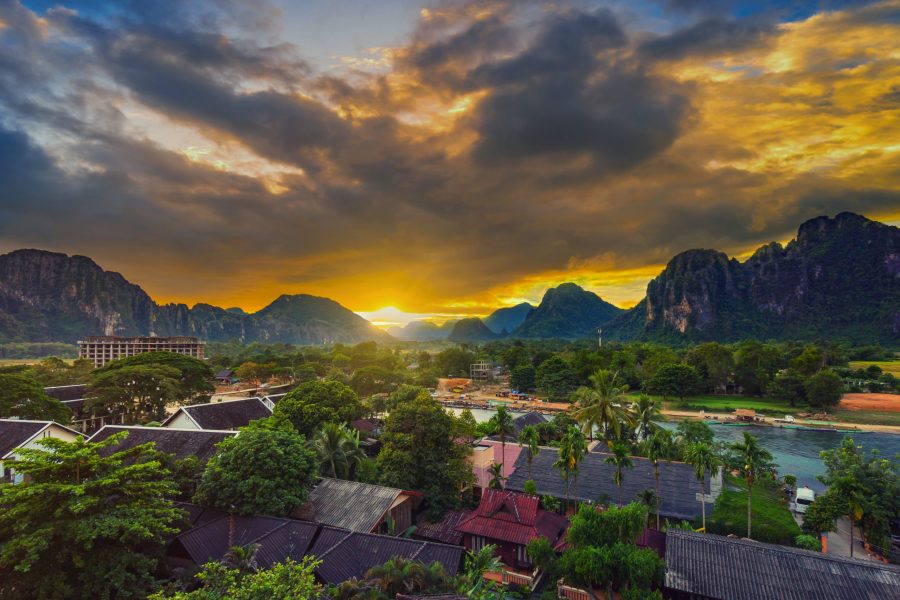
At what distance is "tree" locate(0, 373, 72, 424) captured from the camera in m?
36.4

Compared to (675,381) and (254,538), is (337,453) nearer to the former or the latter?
(254,538)

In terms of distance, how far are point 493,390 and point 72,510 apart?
9433 centimetres

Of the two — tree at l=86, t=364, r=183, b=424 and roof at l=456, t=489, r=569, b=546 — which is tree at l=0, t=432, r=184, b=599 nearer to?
roof at l=456, t=489, r=569, b=546

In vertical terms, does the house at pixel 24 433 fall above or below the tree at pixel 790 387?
above

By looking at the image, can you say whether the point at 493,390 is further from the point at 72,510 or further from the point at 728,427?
the point at 72,510

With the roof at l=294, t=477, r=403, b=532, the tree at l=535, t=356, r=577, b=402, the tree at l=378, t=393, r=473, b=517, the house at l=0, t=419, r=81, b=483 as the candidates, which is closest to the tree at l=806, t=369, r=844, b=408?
the tree at l=535, t=356, r=577, b=402

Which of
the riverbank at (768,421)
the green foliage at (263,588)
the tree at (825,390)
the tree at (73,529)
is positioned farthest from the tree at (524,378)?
the green foliage at (263,588)

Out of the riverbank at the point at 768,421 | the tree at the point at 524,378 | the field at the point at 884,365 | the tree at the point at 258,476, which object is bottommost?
the riverbank at the point at 768,421

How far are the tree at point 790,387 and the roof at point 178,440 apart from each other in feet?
282

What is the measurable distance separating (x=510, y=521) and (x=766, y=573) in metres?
10.2

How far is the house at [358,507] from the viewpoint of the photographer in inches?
872

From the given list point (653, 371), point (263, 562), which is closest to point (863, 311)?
point (653, 371)

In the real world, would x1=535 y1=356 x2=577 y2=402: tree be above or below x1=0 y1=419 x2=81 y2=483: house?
below

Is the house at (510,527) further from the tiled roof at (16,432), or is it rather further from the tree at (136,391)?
the tree at (136,391)
